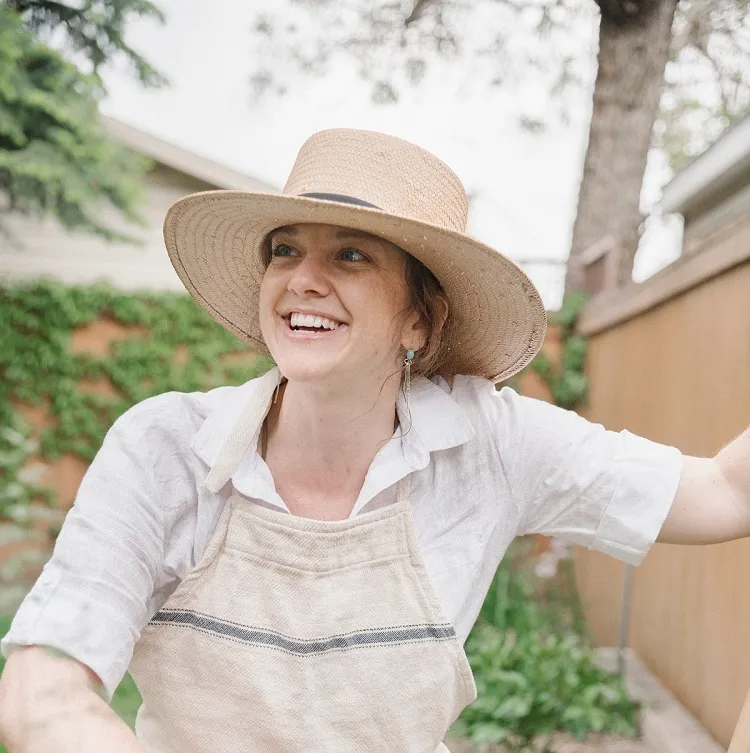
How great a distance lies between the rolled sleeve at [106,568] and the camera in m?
1.27

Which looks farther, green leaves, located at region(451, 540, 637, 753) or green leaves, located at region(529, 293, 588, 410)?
green leaves, located at region(529, 293, 588, 410)

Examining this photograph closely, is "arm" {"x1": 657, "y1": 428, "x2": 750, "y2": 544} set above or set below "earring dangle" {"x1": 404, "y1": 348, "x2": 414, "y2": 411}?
below

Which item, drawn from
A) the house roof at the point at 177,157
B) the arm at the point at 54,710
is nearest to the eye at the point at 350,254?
the arm at the point at 54,710

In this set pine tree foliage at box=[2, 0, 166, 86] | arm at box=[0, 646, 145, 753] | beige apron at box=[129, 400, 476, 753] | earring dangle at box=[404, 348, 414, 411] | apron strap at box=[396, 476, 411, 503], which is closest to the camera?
arm at box=[0, 646, 145, 753]

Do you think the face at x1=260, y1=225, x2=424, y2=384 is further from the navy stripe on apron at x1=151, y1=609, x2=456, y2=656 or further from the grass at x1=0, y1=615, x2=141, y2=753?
the grass at x1=0, y1=615, x2=141, y2=753

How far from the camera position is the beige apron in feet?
5.02

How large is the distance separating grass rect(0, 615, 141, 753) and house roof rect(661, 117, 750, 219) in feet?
15.6

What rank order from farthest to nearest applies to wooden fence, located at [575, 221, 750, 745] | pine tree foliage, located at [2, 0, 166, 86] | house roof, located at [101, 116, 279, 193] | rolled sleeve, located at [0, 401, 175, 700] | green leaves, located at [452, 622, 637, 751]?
house roof, located at [101, 116, 279, 193], pine tree foliage, located at [2, 0, 166, 86], green leaves, located at [452, 622, 637, 751], wooden fence, located at [575, 221, 750, 745], rolled sleeve, located at [0, 401, 175, 700]

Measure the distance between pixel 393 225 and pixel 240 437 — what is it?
18.0 inches

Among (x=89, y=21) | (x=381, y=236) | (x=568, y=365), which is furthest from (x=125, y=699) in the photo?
(x=89, y=21)

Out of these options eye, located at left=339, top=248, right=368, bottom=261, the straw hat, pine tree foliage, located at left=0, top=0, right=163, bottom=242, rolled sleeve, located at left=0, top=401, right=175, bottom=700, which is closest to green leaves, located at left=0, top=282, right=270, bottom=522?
pine tree foliage, located at left=0, top=0, right=163, bottom=242

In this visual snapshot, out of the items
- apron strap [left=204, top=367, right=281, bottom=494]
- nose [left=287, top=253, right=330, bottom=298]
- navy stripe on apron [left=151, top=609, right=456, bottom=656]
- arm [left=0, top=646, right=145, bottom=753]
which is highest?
nose [left=287, top=253, right=330, bottom=298]

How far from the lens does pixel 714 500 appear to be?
157 centimetres

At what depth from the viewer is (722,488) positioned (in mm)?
1571
